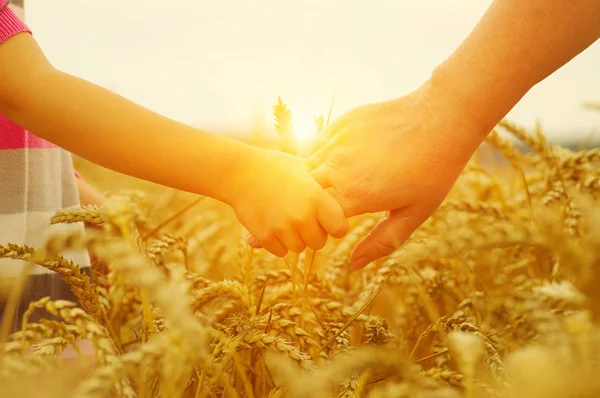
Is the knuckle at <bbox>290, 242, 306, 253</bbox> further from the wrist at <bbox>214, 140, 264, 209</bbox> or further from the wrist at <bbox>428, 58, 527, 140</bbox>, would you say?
the wrist at <bbox>428, 58, 527, 140</bbox>

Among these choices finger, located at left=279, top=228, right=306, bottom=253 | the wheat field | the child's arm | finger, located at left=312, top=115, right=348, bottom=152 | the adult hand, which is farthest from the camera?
finger, located at left=312, top=115, right=348, bottom=152

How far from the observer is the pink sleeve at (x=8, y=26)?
0.85 metres

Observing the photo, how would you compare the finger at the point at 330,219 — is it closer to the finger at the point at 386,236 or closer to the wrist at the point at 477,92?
the finger at the point at 386,236

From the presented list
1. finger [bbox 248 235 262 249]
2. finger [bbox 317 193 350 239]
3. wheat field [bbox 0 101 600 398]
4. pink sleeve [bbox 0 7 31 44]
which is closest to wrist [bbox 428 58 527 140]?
wheat field [bbox 0 101 600 398]

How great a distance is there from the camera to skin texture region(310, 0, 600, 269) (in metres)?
0.95

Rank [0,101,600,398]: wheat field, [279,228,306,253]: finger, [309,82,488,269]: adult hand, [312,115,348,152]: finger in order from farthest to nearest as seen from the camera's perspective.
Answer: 1. [312,115,348,152]: finger
2. [309,82,488,269]: adult hand
3. [279,228,306,253]: finger
4. [0,101,600,398]: wheat field

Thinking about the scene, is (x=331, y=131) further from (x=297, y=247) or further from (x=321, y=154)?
(x=297, y=247)

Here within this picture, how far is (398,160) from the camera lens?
42.0 inches

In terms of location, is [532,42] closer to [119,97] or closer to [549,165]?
[549,165]

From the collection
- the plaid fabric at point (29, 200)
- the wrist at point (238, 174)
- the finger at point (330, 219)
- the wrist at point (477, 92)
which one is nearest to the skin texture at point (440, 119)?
the wrist at point (477, 92)

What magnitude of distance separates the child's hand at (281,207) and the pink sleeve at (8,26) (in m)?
0.40

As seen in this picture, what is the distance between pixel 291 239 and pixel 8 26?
0.54m

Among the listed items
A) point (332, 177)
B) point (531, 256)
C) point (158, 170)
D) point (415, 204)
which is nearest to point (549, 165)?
point (531, 256)

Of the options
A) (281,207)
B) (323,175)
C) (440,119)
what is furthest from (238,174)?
(440,119)
